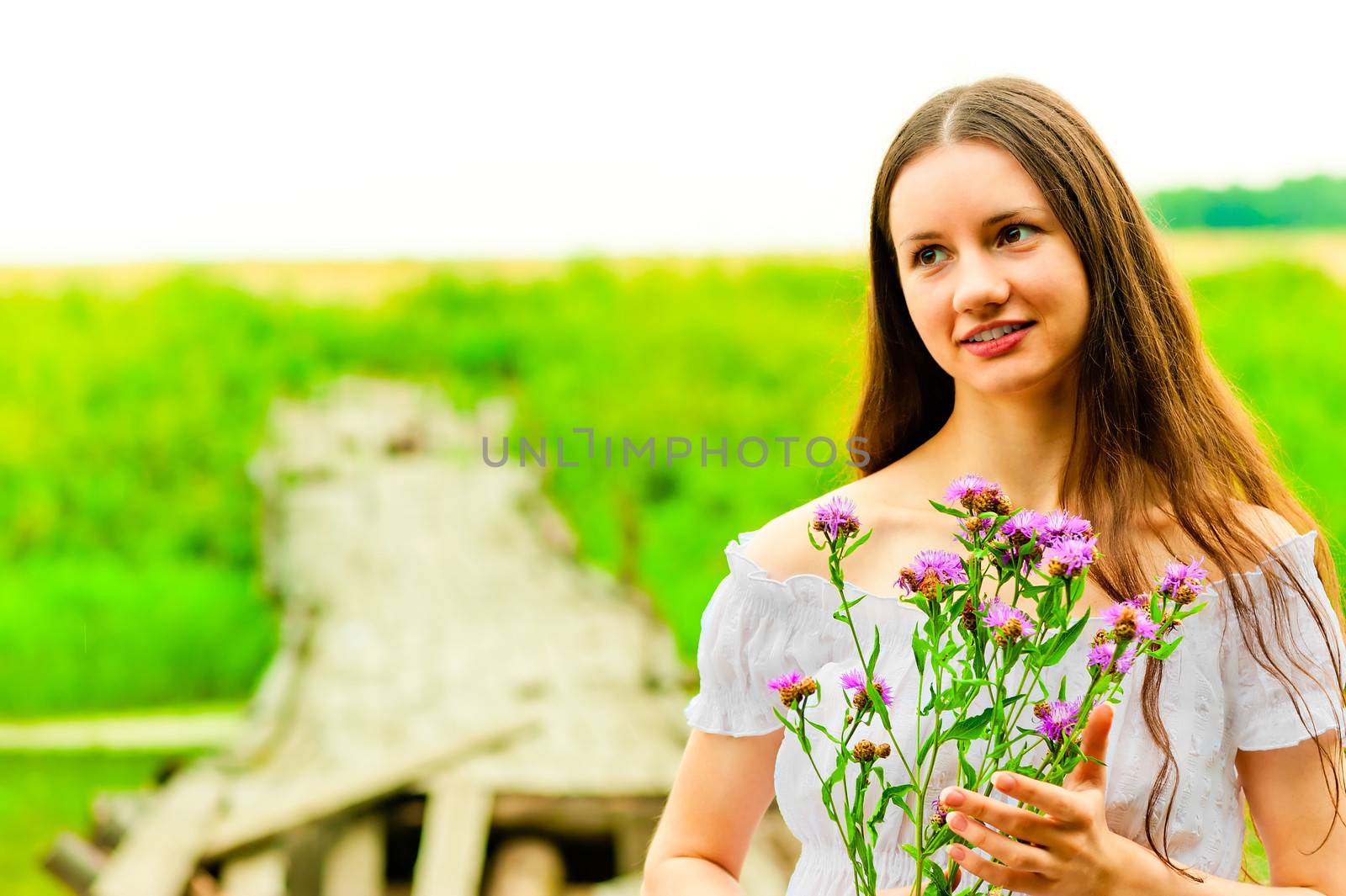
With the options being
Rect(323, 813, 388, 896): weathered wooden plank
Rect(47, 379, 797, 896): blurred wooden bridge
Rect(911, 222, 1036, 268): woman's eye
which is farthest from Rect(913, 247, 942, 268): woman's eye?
Rect(323, 813, 388, 896): weathered wooden plank

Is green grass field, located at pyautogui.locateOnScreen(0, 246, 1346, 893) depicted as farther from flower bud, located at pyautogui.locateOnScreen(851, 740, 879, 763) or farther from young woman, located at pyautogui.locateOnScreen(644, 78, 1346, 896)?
flower bud, located at pyautogui.locateOnScreen(851, 740, 879, 763)

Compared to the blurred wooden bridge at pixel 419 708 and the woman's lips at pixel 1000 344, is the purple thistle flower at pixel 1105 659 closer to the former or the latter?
the woman's lips at pixel 1000 344

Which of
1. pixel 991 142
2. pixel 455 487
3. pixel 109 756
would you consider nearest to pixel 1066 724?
pixel 991 142

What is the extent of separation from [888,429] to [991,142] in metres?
0.30

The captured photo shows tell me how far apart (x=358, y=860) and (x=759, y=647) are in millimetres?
2452

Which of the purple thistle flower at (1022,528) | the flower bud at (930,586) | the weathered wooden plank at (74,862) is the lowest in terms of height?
the weathered wooden plank at (74,862)

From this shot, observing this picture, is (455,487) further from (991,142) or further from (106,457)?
(991,142)

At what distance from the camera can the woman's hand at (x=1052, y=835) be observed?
663 millimetres

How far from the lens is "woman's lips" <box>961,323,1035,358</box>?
0.90m

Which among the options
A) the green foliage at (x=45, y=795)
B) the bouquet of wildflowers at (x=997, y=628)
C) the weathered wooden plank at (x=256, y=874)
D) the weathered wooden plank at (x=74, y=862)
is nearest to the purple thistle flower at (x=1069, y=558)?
the bouquet of wildflowers at (x=997, y=628)

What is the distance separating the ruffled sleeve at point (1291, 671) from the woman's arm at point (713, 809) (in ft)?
1.19

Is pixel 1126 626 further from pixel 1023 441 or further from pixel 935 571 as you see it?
pixel 1023 441

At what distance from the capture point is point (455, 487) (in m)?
5.16

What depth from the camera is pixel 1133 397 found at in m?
0.97
